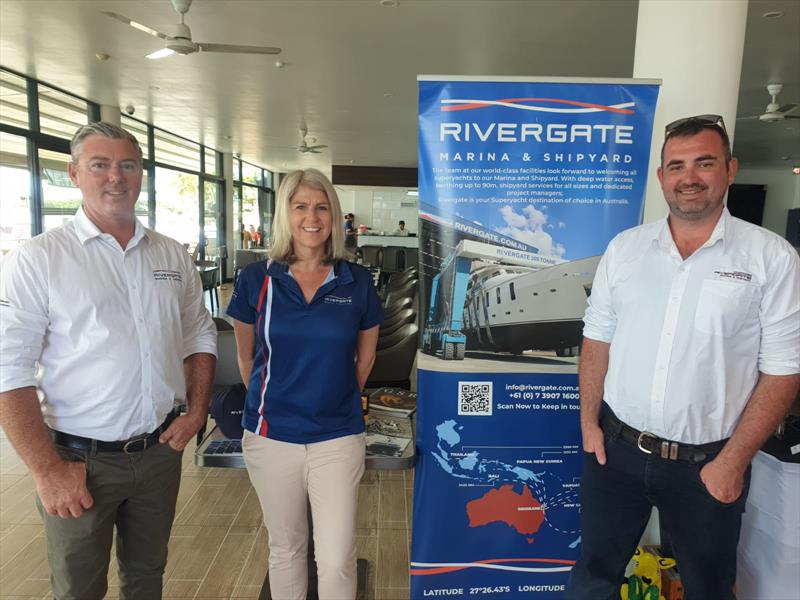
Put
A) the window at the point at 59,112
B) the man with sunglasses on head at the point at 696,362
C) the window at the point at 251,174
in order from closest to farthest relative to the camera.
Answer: the man with sunglasses on head at the point at 696,362
the window at the point at 59,112
the window at the point at 251,174

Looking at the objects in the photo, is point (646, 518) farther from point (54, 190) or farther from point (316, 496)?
point (54, 190)

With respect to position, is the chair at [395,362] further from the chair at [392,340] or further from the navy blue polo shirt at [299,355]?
the navy blue polo shirt at [299,355]

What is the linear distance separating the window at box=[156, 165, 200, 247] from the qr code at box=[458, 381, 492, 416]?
10251 mm

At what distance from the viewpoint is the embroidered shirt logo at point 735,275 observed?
5.41 ft

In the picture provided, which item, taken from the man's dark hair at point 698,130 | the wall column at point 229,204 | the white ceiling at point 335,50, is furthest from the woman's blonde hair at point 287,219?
the wall column at point 229,204

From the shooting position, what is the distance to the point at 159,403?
→ 5.71 ft

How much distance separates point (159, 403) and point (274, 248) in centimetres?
65

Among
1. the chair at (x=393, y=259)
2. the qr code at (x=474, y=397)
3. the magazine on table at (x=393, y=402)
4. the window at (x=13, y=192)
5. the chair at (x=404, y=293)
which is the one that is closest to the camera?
the qr code at (x=474, y=397)

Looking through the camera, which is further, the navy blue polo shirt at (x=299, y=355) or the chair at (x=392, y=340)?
the chair at (x=392, y=340)

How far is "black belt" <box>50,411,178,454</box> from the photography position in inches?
64.7

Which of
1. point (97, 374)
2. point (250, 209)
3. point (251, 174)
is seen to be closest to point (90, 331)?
point (97, 374)

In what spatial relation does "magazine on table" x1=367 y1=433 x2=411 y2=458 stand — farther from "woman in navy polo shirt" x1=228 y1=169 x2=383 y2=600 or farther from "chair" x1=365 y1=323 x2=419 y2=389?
"chair" x1=365 y1=323 x2=419 y2=389

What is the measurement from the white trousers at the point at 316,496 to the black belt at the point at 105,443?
12.6 inches

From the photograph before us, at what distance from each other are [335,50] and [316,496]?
217 inches
